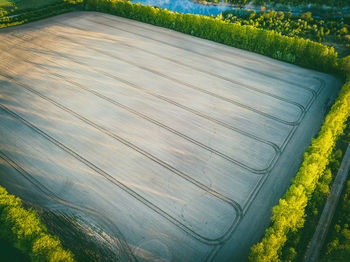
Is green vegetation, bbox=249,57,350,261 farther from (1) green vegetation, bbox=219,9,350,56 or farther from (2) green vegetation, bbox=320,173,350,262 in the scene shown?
(1) green vegetation, bbox=219,9,350,56

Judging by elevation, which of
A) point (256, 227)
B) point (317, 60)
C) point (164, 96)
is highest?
point (317, 60)

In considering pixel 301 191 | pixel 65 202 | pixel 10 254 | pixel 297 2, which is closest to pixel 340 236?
pixel 301 191

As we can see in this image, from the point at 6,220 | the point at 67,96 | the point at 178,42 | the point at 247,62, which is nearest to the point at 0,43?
the point at 67,96

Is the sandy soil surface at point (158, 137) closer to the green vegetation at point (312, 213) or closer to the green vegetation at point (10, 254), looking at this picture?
the green vegetation at point (312, 213)

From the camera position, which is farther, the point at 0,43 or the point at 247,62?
the point at 0,43

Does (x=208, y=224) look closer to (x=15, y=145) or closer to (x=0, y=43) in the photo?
(x=15, y=145)

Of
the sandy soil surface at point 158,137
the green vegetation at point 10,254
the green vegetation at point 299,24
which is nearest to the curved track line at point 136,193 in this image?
the sandy soil surface at point 158,137
